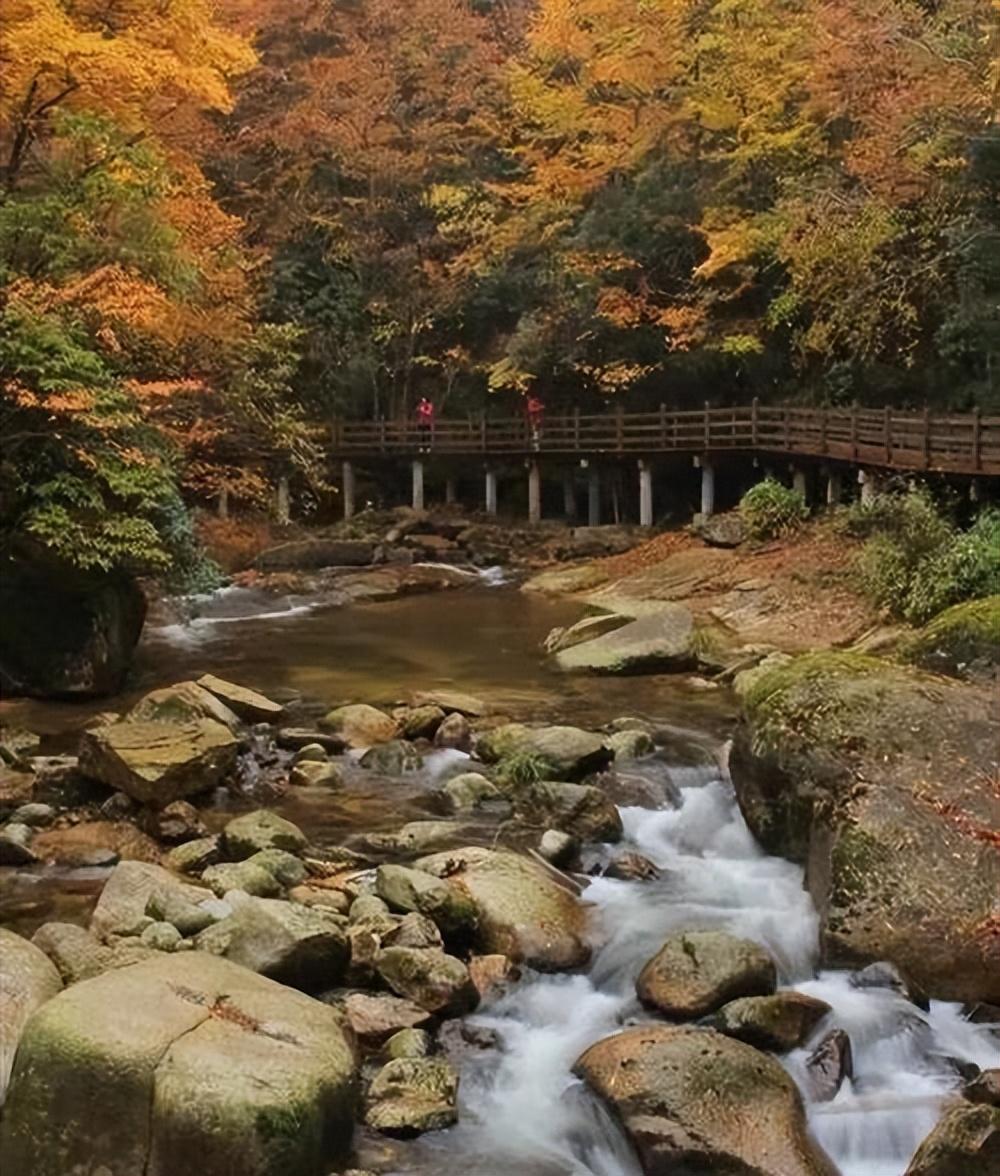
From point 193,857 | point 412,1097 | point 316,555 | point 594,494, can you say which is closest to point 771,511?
point 594,494

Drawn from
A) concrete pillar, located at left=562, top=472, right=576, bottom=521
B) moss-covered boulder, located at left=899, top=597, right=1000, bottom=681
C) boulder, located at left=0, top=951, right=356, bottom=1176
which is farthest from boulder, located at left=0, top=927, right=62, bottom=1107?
concrete pillar, located at left=562, top=472, right=576, bottom=521

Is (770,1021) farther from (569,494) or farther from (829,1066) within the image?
(569,494)

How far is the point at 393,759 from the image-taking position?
1098 cm

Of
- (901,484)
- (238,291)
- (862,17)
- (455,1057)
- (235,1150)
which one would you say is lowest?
(455,1057)

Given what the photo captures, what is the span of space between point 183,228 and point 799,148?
13.1 meters

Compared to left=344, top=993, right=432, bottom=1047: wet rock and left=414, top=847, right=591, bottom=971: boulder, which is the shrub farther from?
left=344, top=993, right=432, bottom=1047: wet rock

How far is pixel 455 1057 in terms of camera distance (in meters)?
6.29

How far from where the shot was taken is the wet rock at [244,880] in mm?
7707

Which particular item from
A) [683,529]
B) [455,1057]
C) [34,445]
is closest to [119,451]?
[34,445]

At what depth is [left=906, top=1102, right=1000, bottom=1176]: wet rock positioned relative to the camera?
5.03 m

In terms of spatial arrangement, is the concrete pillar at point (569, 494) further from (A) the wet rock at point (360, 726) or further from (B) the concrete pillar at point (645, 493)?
(A) the wet rock at point (360, 726)

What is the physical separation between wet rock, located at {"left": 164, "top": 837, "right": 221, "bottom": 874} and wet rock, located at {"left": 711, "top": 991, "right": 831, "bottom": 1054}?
3741 millimetres

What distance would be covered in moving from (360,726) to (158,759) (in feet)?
8.76

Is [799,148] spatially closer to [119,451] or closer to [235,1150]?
[119,451]
